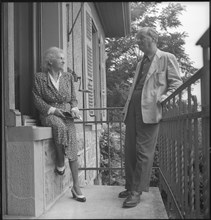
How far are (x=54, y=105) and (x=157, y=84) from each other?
0.92m

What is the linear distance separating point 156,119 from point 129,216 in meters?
0.83

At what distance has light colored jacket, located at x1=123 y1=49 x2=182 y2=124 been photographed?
9.87ft

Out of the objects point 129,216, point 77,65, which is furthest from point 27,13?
point 129,216

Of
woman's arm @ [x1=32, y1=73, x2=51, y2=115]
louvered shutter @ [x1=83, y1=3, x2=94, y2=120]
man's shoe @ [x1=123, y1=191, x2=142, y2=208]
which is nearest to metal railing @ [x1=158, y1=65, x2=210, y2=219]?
man's shoe @ [x1=123, y1=191, x2=142, y2=208]

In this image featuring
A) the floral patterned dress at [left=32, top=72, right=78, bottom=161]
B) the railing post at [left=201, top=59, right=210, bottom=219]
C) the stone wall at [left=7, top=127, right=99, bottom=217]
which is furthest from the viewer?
the floral patterned dress at [left=32, top=72, right=78, bottom=161]

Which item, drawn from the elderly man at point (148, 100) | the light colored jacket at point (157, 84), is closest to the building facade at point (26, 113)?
the elderly man at point (148, 100)

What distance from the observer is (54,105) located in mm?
3121

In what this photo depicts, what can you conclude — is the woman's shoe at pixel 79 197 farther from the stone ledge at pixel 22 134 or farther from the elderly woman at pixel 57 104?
→ the stone ledge at pixel 22 134

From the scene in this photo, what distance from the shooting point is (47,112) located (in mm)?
3018

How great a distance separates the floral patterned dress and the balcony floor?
1.36ft

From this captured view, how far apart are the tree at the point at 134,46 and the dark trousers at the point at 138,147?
372 inches

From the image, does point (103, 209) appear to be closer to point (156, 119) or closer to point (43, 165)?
point (43, 165)

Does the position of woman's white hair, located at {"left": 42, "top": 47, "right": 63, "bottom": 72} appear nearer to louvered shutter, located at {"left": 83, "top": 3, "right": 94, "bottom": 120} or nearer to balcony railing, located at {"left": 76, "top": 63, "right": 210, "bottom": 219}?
balcony railing, located at {"left": 76, "top": 63, "right": 210, "bottom": 219}

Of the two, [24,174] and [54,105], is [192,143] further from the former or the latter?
[54,105]
